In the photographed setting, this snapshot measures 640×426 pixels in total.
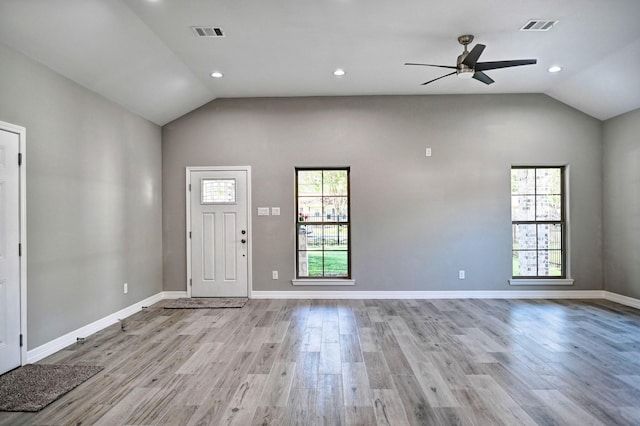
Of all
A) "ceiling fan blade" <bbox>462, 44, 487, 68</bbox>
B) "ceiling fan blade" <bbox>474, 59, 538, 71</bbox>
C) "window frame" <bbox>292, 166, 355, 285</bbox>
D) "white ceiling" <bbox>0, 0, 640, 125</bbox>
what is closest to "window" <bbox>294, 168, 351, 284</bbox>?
"window frame" <bbox>292, 166, 355, 285</bbox>

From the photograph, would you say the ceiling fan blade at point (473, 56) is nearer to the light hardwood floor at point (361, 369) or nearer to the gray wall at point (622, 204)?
the light hardwood floor at point (361, 369)

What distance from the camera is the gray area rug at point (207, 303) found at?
5102 mm

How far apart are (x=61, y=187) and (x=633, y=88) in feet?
22.6

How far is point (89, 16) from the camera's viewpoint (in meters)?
3.06

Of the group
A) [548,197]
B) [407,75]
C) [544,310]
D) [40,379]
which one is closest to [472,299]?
[544,310]

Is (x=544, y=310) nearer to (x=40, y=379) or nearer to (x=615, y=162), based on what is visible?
(x=615, y=162)

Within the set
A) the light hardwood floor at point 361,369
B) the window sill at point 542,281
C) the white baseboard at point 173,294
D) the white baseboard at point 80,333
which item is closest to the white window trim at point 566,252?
the window sill at point 542,281

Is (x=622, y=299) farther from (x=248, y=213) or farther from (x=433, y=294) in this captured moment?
(x=248, y=213)

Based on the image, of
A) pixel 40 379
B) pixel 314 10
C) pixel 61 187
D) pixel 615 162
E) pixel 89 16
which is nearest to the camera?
pixel 40 379

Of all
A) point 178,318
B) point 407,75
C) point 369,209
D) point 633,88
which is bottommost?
point 178,318

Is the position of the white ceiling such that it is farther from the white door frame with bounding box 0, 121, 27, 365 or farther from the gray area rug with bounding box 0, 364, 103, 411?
the gray area rug with bounding box 0, 364, 103, 411

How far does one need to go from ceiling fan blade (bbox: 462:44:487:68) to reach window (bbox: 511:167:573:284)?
8.49 ft

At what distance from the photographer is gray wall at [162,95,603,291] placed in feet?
18.0

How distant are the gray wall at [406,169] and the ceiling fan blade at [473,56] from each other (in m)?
1.90
